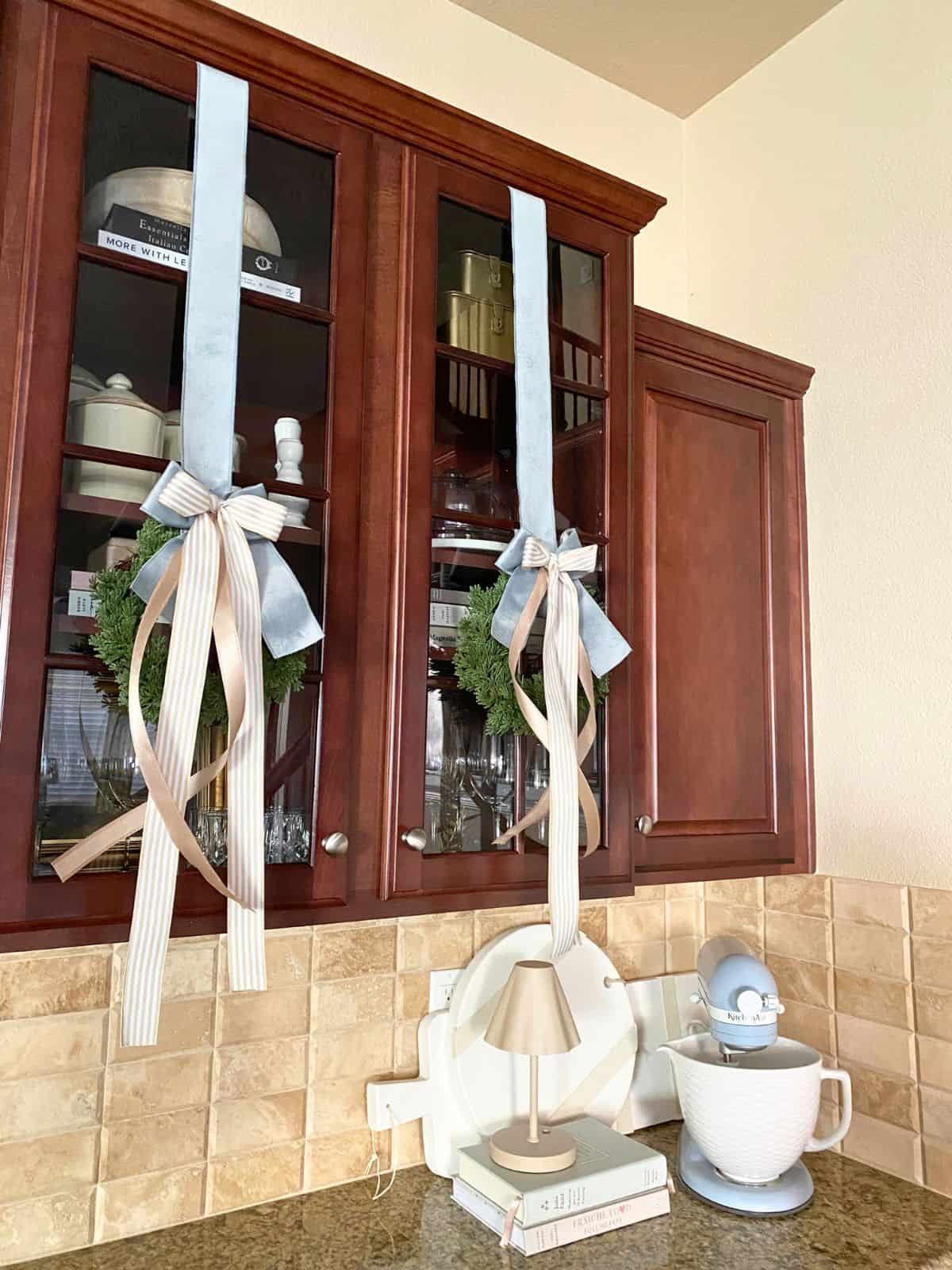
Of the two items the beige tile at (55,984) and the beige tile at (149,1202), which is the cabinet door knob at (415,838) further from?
the beige tile at (149,1202)

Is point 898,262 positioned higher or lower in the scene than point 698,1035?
higher

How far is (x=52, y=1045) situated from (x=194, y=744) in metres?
0.52

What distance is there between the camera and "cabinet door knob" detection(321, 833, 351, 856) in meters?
1.05

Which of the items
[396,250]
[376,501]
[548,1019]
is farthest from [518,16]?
[548,1019]

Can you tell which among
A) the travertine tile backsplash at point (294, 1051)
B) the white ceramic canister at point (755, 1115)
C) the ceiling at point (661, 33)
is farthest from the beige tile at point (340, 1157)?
the ceiling at point (661, 33)

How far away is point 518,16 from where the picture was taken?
1.77 meters

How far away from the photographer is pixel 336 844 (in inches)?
41.3

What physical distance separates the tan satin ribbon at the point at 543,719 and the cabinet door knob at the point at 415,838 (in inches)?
4.8

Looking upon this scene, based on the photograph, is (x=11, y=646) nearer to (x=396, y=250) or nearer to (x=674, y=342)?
(x=396, y=250)

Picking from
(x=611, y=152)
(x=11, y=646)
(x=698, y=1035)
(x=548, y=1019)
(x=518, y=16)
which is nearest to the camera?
(x=11, y=646)

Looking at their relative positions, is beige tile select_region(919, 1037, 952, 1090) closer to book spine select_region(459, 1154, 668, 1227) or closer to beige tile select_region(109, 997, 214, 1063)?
book spine select_region(459, 1154, 668, 1227)

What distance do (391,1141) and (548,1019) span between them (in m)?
0.33

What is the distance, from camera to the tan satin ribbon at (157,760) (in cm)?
91

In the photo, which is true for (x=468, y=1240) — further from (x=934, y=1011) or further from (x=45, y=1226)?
(x=934, y=1011)
